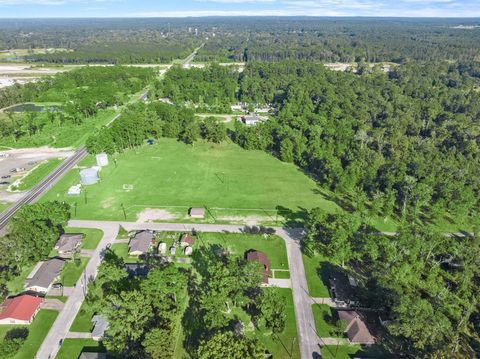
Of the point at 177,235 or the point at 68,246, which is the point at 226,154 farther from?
the point at 68,246

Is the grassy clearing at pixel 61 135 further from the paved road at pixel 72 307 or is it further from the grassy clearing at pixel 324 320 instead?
the grassy clearing at pixel 324 320

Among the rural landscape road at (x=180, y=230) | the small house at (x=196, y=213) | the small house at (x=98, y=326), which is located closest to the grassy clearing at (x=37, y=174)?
the rural landscape road at (x=180, y=230)

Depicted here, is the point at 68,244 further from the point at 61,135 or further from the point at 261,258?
the point at 61,135

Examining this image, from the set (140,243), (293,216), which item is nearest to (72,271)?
(140,243)

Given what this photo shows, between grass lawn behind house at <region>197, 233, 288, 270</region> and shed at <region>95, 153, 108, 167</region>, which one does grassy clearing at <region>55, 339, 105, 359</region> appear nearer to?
grass lawn behind house at <region>197, 233, 288, 270</region>

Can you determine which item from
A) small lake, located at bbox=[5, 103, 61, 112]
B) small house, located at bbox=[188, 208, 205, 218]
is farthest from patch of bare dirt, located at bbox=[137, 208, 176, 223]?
small lake, located at bbox=[5, 103, 61, 112]

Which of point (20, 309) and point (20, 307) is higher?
point (20, 307)
